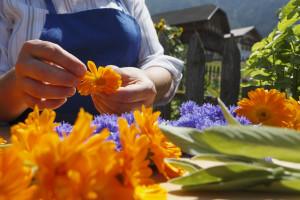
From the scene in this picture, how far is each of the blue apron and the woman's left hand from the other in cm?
41

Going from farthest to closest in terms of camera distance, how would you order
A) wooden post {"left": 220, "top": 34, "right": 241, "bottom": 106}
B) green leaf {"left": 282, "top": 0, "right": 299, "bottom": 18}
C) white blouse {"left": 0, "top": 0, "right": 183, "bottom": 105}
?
wooden post {"left": 220, "top": 34, "right": 241, "bottom": 106} < white blouse {"left": 0, "top": 0, "right": 183, "bottom": 105} < green leaf {"left": 282, "top": 0, "right": 299, "bottom": 18}

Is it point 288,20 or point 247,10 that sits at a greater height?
point 247,10

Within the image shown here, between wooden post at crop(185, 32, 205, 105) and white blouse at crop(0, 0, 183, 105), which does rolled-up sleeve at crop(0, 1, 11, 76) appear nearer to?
white blouse at crop(0, 0, 183, 105)

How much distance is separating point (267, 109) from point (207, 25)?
1906cm

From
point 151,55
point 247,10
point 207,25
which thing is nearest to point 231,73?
point 151,55

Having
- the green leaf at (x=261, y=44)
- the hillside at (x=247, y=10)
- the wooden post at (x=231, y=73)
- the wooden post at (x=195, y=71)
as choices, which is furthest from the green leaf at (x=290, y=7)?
the hillside at (x=247, y=10)

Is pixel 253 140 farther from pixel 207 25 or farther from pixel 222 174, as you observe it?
pixel 207 25

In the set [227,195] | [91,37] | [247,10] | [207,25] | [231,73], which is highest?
[247,10]

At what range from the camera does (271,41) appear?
1287 mm

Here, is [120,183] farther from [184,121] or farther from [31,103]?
[31,103]

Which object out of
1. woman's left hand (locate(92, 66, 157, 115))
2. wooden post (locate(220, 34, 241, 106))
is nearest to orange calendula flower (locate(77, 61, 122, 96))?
woman's left hand (locate(92, 66, 157, 115))

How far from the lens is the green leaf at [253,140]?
1.03ft

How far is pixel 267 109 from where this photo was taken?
63 centimetres

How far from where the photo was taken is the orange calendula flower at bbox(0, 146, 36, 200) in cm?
20
